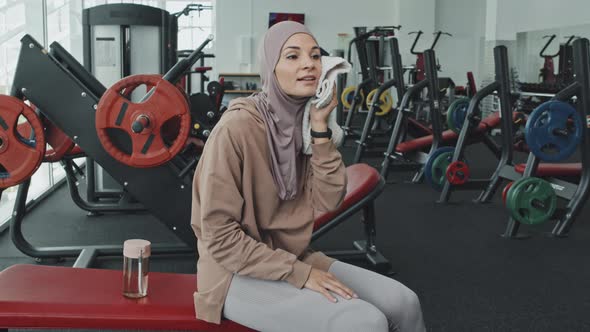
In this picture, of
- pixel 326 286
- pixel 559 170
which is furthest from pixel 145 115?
pixel 559 170

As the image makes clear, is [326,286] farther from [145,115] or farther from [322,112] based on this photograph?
[145,115]

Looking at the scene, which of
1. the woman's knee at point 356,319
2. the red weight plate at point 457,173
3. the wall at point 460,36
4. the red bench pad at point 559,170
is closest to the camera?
the woman's knee at point 356,319

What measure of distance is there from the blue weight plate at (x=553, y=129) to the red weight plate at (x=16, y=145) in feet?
8.36

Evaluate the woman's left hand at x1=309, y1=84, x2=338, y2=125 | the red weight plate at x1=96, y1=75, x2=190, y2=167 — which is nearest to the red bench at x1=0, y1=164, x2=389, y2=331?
the woman's left hand at x1=309, y1=84, x2=338, y2=125

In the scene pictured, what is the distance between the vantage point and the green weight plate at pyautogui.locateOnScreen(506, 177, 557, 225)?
356 cm

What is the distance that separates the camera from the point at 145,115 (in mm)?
2586

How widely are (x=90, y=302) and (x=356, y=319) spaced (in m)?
0.66

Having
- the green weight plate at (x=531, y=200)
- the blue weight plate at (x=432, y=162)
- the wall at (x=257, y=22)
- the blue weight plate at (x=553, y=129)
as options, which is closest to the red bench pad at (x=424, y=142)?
the blue weight plate at (x=432, y=162)

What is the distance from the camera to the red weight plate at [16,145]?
2566 millimetres

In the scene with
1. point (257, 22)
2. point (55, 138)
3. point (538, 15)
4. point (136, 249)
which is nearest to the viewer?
point (136, 249)

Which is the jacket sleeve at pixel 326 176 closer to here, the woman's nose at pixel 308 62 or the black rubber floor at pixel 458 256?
the woman's nose at pixel 308 62

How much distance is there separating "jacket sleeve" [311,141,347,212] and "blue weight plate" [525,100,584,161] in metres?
2.39

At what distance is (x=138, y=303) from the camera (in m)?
1.58

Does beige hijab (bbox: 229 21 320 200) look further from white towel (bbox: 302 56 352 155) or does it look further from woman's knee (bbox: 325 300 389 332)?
woman's knee (bbox: 325 300 389 332)
